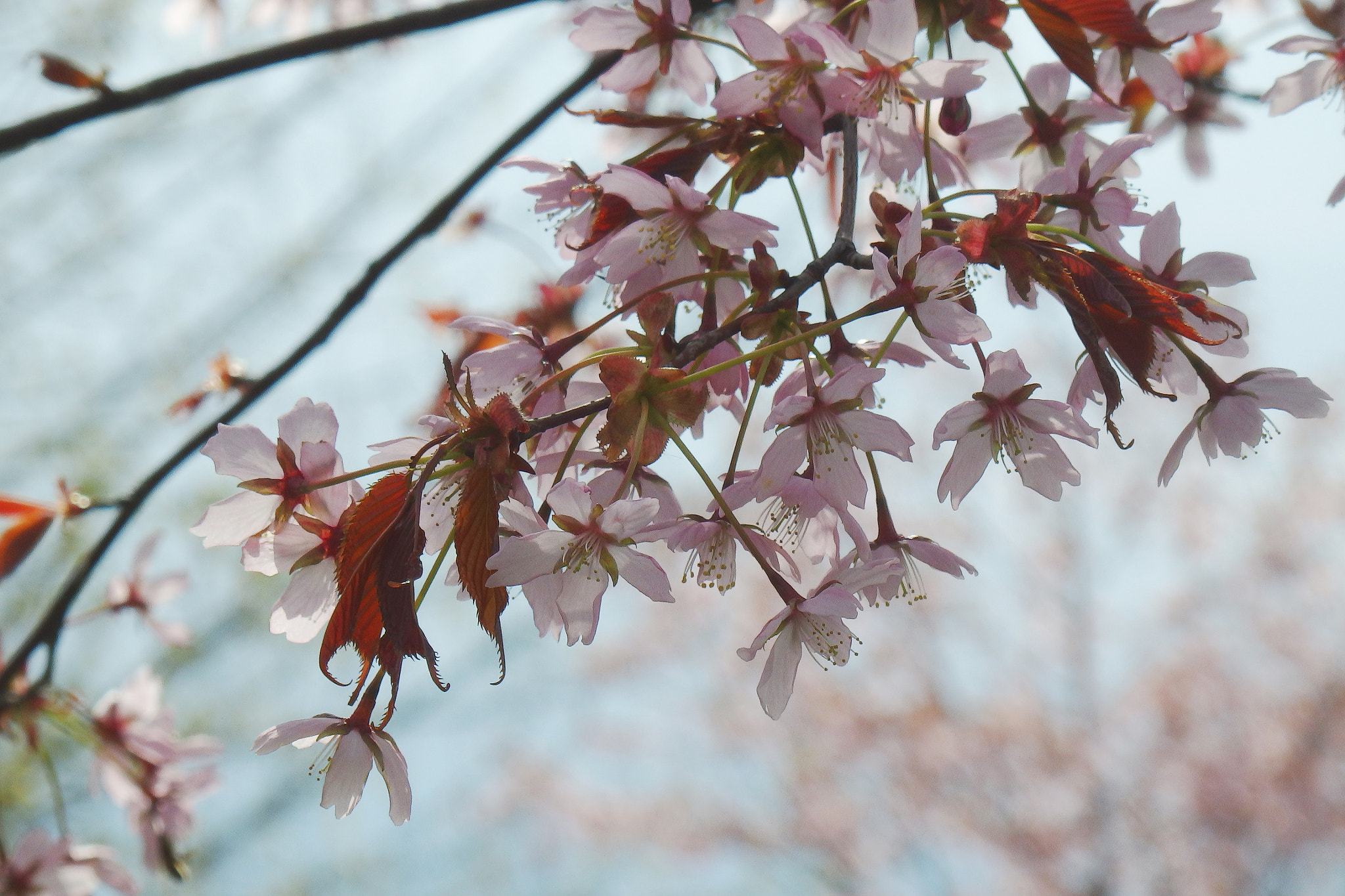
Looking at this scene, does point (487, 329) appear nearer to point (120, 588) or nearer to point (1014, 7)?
point (1014, 7)

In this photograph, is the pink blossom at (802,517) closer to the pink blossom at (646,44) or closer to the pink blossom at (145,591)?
the pink blossom at (646,44)

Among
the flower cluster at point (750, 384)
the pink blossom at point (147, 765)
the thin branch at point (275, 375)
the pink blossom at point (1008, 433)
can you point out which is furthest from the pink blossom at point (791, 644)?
the pink blossom at point (147, 765)

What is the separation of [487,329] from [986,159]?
0.50m

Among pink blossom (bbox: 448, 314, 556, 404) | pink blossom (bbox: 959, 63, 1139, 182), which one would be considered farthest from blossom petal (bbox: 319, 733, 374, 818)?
pink blossom (bbox: 959, 63, 1139, 182)

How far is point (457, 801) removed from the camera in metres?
6.34

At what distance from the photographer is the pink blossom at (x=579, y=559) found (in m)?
0.48

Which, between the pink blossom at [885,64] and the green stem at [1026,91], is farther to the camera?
the green stem at [1026,91]

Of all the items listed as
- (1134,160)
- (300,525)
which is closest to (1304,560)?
(1134,160)

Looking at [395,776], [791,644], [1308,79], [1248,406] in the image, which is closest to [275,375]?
[395,776]

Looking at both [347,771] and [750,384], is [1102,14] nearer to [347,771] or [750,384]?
[750,384]

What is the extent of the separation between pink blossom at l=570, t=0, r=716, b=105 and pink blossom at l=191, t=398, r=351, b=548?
→ 0.34m

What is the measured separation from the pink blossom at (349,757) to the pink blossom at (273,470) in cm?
12

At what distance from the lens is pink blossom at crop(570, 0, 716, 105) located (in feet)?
2.25

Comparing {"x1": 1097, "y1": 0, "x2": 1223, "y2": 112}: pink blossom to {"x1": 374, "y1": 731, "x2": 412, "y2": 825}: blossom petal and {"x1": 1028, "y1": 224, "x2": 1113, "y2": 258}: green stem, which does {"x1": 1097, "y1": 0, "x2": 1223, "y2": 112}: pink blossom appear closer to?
{"x1": 1028, "y1": 224, "x2": 1113, "y2": 258}: green stem
